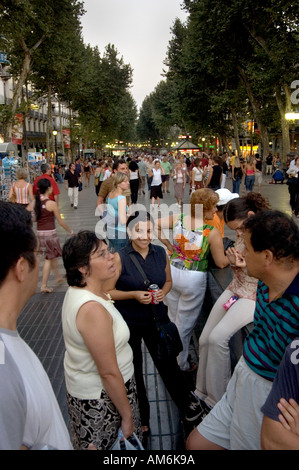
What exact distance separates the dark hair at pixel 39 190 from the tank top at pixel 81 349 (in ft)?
14.3

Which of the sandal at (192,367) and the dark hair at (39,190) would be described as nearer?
the sandal at (192,367)

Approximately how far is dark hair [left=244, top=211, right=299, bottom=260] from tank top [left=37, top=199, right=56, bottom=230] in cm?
509

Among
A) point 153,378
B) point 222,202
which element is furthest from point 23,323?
point 222,202

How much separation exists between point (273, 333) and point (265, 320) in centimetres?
10

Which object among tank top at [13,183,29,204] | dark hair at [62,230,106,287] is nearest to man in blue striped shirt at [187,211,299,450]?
dark hair at [62,230,106,287]

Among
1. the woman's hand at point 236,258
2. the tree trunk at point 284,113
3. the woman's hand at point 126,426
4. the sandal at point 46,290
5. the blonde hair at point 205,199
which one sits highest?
the tree trunk at point 284,113

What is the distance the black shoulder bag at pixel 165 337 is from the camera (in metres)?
3.09

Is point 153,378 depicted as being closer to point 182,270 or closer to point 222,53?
point 182,270

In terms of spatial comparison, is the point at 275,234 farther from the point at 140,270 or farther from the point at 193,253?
the point at 193,253

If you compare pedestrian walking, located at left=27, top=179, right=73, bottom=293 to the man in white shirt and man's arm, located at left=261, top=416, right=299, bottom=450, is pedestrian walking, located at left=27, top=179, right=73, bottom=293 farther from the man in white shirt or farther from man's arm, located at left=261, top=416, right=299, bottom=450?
man's arm, located at left=261, top=416, right=299, bottom=450

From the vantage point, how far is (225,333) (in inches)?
119

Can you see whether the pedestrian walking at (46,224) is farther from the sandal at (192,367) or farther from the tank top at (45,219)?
the sandal at (192,367)

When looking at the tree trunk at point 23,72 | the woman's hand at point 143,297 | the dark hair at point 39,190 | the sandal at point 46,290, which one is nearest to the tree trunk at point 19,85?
the tree trunk at point 23,72

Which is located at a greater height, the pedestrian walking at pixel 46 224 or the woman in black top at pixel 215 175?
the woman in black top at pixel 215 175
